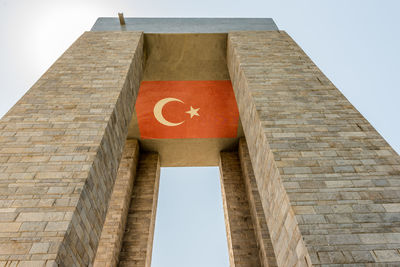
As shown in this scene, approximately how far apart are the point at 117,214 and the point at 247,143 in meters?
4.82

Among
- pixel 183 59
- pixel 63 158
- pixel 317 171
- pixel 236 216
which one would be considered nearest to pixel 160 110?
pixel 183 59

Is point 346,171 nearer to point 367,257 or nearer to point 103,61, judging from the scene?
point 367,257

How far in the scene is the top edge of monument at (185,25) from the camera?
7.59 meters

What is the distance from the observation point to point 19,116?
4281mm

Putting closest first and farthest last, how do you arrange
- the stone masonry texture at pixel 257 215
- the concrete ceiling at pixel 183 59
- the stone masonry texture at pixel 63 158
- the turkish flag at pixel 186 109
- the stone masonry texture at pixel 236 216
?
the stone masonry texture at pixel 63 158, the stone masonry texture at pixel 257 215, the concrete ceiling at pixel 183 59, the stone masonry texture at pixel 236 216, the turkish flag at pixel 186 109

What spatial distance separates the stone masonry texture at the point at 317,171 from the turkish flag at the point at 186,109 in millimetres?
3507

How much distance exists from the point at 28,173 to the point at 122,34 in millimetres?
4939

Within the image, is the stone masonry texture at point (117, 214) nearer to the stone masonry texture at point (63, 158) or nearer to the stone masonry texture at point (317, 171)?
the stone masonry texture at point (63, 158)

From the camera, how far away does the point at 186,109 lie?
967 centimetres

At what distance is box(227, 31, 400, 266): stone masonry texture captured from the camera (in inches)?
108

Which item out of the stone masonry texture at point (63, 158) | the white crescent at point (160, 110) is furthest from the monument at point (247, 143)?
the white crescent at point (160, 110)

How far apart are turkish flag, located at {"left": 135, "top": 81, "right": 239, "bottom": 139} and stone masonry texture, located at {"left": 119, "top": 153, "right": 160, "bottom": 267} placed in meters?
1.27

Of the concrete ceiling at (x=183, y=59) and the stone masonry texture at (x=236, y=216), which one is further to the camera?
the stone masonry texture at (x=236, y=216)

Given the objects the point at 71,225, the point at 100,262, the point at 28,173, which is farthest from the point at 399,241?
the point at 100,262
